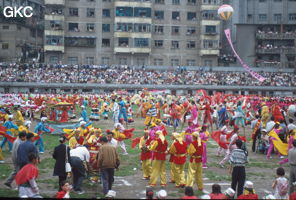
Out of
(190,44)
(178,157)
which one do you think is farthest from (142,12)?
(178,157)

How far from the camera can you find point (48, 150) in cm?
1795

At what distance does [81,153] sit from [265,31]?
6356 centimetres

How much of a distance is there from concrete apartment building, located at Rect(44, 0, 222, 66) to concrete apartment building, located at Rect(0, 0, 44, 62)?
12.6ft

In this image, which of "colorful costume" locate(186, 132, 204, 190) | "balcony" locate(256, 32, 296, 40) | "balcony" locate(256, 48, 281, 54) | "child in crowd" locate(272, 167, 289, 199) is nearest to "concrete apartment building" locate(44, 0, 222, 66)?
"balcony" locate(256, 32, 296, 40)

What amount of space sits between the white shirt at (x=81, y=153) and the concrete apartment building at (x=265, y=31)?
199ft

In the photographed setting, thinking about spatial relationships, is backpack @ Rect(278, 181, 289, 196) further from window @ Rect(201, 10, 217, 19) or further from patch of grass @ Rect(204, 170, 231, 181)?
window @ Rect(201, 10, 217, 19)

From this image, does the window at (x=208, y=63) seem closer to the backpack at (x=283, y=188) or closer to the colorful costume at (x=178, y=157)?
the colorful costume at (x=178, y=157)

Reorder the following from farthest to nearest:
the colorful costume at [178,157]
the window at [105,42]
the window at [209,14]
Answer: the window at [209,14]
the window at [105,42]
the colorful costume at [178,157]

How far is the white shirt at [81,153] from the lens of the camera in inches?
443

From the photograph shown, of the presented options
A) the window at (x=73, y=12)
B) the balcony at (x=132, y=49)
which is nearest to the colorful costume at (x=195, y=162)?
the balcony at (x=132, y=49)

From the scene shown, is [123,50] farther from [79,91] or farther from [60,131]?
[60,131]

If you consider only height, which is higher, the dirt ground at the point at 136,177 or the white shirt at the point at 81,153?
the white shirt at the point at 81,153

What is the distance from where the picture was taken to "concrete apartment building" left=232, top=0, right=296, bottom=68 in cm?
6825

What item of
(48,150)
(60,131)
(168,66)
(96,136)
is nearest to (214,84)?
(168,66)
